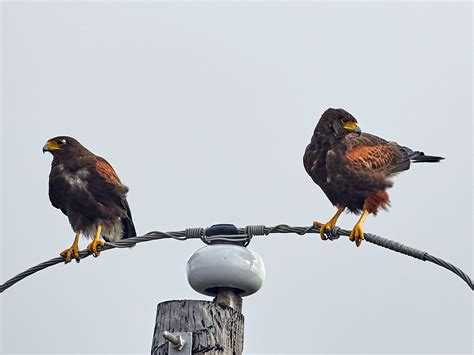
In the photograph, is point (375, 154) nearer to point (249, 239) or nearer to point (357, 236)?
point (357, 236)

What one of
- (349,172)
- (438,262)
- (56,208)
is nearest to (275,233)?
(438,262)

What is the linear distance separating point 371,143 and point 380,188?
0.55 meters

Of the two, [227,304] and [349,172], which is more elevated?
[349,172]

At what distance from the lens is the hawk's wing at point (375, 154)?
8992mm

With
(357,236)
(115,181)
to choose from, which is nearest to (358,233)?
(357,236)

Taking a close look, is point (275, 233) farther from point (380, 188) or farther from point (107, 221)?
point (107, 221)

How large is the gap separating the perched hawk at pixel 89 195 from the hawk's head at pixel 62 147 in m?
0.01

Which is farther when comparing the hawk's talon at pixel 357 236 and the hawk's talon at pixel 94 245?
the hawk's talon at pixel 94 245

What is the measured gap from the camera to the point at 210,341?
5.09 meters

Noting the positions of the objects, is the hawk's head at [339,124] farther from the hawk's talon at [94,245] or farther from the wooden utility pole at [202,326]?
the wooden utility pole at [202,326]

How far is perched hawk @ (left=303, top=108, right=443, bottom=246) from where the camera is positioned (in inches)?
351

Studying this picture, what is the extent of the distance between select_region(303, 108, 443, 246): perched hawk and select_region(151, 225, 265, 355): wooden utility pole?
324 centimetres

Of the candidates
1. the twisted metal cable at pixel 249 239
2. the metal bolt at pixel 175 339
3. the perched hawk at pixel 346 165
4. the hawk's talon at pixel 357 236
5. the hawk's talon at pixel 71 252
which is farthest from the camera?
the perched hawk at pixel 346 165

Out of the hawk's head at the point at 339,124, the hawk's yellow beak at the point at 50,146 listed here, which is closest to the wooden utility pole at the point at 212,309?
the hawk's head at the point at 339,124
